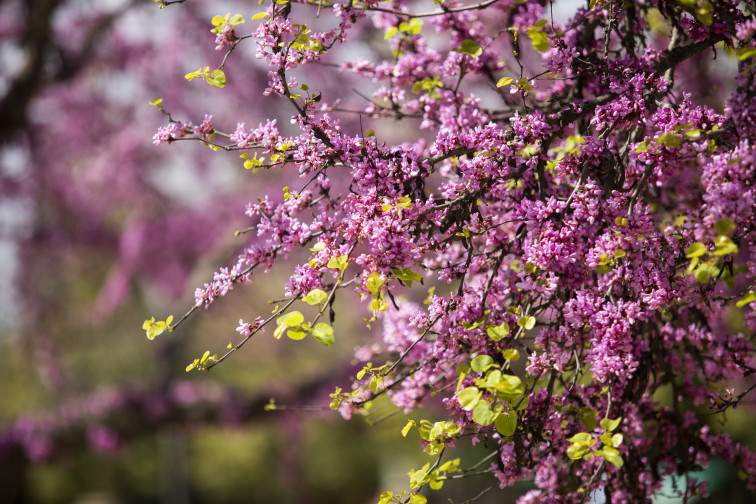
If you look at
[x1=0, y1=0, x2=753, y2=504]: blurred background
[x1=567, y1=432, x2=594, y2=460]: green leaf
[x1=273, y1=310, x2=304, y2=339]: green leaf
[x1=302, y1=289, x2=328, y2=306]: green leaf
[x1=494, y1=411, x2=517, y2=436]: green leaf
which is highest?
[x1=0, y1=0, x2=753, y2=504]: blurred background

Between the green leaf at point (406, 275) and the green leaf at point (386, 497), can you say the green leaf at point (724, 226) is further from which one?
the green leaf at point (386, 497)

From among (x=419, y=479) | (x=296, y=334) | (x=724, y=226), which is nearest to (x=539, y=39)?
(x=724, y=226)

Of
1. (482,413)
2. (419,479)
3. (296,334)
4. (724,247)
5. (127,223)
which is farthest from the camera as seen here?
(127,223)

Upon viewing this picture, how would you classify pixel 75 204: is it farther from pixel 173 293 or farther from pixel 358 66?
pixel 358 66

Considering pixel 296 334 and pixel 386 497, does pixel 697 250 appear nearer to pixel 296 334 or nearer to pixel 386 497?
pixel 296 334

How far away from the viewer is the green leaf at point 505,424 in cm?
168

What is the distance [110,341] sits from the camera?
45.4 feet

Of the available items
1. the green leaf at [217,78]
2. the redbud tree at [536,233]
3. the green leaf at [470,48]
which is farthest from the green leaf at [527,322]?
the green leaf at [217,78]

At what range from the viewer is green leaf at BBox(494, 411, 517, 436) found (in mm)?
1678

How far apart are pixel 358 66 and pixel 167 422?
514cm

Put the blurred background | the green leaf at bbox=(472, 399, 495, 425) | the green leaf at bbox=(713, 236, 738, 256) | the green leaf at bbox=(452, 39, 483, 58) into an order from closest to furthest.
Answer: the green leaf at bbox=(713, 236, 738, 256) → the green leaf at bbox=(472, 399, 495, 425) → the green leaf at bbox=(452, 39, 483, 58) → the blurred background

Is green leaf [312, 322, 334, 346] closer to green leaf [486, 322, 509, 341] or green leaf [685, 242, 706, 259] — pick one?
green leaf [486, 322, 509, 341]

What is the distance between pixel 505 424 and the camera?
5.54 feet

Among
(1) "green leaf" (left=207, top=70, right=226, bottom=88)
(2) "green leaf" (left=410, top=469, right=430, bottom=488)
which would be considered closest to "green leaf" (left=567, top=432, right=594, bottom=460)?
(2) "green leaf" (left=410, top=469, right=430, bottom=488)
